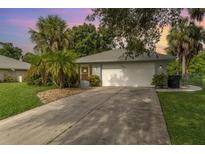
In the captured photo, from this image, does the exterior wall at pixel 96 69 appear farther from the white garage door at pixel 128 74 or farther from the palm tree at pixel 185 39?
the palm tree at pixel 185 39

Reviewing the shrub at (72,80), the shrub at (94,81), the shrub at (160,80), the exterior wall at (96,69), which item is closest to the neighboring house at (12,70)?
the exterior wall at (96,69)

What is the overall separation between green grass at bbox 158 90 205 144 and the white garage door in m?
8.25

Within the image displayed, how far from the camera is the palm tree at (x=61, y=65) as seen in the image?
1580 cm

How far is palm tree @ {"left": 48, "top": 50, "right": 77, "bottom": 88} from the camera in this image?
15.8 meters

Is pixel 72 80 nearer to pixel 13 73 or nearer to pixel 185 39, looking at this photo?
pixel 13 73

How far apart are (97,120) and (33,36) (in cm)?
2611

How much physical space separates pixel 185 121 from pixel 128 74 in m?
12.8

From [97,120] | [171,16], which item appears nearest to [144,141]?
[97,120]

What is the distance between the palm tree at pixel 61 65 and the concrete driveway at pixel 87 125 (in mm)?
5659

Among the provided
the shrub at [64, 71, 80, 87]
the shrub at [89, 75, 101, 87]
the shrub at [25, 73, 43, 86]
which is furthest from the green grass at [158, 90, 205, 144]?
the shrub at [89, 75, 101, 87]

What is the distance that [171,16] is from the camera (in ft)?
31.8

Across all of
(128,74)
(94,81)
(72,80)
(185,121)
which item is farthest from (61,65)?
(185,121)

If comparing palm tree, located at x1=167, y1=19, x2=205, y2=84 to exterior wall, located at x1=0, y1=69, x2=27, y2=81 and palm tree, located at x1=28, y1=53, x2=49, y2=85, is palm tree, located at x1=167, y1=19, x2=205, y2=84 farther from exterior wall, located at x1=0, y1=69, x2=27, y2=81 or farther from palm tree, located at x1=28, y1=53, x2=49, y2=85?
exterior wall, located at x1=0, y1=69, x2=27, y2=81
